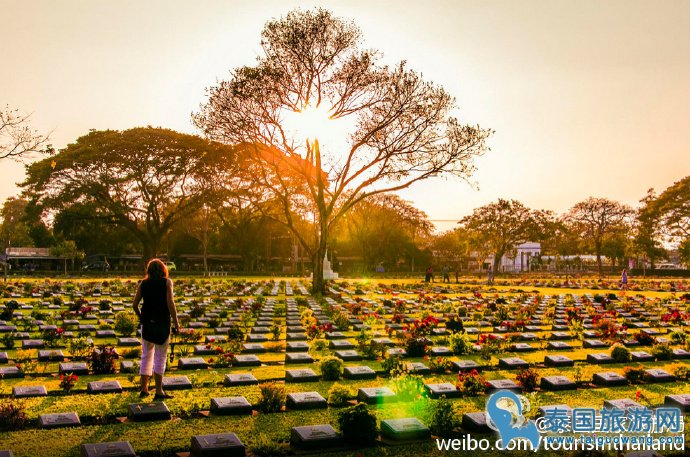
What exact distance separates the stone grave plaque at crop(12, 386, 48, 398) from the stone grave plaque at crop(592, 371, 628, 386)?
8794 mm

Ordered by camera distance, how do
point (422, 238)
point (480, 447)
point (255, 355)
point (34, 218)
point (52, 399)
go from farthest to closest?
point (422, 238) → point (34, 218) → point (255, 355) → point (52, 399) → point (480, 447)

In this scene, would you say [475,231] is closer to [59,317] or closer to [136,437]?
[59,317]

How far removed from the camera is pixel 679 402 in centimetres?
880

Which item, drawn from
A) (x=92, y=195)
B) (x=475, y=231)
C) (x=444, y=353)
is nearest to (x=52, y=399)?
(x=444, y=353)

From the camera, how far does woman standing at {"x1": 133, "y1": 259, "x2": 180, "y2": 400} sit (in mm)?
9086

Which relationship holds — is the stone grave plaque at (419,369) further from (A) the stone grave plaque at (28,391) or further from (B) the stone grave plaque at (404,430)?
(A) the stone grave plaque at (28,391)

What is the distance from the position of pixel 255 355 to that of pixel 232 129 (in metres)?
18.9

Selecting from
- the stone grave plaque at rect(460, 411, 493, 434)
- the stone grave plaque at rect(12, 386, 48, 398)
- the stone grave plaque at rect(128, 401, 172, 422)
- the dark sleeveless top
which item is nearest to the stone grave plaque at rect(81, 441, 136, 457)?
the stone grave plaque at rect(128, 401, 172, 422)

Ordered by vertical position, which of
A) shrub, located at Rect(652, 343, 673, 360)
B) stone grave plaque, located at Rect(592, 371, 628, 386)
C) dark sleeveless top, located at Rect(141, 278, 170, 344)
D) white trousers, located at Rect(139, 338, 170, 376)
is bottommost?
stone grave plaque, located at Rect(592, 371, 628, 386)

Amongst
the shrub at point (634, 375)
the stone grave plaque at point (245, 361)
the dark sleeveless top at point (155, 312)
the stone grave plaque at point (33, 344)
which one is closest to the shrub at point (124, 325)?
the stone grave plaque at point (33, 344)

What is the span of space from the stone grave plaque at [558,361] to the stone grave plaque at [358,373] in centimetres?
371

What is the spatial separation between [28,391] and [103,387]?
41.3 inches

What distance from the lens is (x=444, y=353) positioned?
44.2 ft

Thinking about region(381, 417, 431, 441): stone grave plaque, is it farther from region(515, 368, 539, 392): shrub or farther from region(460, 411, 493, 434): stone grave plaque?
region(515, 368, 539, 392): shrub
